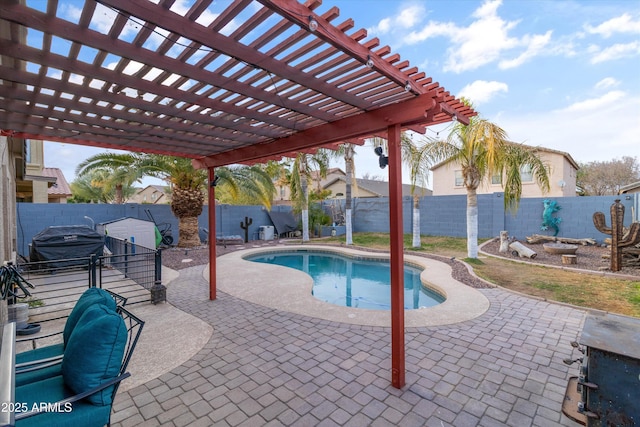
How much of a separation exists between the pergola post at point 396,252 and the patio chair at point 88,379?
230 centimetres

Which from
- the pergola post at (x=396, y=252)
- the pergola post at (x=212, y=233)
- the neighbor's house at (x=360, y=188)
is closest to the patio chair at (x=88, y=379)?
the pergola post at (x=396, y=252)

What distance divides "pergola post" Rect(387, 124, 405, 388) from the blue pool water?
353 cm

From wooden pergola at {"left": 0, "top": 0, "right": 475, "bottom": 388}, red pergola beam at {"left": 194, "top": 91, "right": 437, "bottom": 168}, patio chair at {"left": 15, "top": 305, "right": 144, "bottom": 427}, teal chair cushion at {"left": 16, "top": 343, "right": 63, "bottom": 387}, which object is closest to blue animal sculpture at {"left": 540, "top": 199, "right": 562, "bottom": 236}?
wooden pergola at {"left": 0, "top": 0, "right": 475, "bottom": 388}

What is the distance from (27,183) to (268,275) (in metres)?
13.3

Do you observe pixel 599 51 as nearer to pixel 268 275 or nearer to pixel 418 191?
pixel 418 191

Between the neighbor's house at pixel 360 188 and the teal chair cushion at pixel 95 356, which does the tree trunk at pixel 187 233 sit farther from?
the neighbor's house at pixel 360 188

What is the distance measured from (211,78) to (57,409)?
7.97 feet

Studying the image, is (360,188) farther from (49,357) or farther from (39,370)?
Answer: (39,370)

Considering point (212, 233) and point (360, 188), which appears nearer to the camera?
point (212, 233)

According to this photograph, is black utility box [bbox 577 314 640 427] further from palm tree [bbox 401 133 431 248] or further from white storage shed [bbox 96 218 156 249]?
white storage shed [bbox 96 218 156 249]

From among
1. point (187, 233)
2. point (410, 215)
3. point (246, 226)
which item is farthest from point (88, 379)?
point (410, 215)

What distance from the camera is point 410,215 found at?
15391mm

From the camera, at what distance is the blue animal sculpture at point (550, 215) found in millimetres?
11961

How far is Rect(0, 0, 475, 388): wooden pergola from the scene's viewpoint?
1697mm
